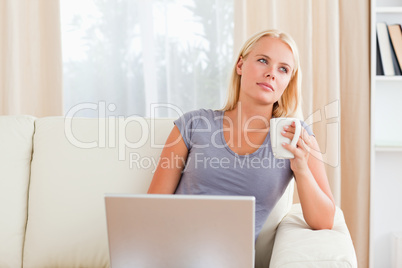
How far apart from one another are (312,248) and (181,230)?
1.28ft

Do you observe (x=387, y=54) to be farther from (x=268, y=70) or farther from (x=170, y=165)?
(x=170, y=165)

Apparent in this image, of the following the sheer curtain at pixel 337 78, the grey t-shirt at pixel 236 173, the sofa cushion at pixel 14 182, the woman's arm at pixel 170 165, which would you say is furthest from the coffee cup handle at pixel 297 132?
the sheer curtain at pixel 337 78

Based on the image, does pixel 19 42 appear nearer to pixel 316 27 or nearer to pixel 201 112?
pixel 201 112

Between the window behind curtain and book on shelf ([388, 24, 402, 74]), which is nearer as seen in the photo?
book on shelf ([388, 24, 402, 74])

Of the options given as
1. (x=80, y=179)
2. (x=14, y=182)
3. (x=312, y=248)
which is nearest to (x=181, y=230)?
(x=312, y=248)

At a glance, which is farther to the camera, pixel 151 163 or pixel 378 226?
pixel 378 226

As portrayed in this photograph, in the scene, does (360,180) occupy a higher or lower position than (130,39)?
lower

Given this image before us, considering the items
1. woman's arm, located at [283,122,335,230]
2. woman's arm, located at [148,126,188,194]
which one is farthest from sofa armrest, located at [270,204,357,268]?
woman's arm, located at [148,126,188,194]

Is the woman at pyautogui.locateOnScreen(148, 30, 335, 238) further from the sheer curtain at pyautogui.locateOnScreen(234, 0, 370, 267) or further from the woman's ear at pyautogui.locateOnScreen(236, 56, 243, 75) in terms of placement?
the sheer curtain at pyautogui.locateOnScreen(234, 0, 370, 267)

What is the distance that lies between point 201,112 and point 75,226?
1.96ft

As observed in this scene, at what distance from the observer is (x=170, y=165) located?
5.65 ft

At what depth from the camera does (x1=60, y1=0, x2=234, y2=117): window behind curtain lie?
8.71 feet

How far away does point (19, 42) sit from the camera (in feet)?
8.50

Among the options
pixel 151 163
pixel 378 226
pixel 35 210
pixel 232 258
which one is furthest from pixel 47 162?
pixel 378 226
